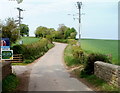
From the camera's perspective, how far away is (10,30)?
36188mm

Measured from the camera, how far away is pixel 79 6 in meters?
39.5

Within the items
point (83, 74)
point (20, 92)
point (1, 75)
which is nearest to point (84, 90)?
point (20, 92)

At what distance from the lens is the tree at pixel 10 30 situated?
3563cm

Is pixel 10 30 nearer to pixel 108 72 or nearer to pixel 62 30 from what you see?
pixel 108 72

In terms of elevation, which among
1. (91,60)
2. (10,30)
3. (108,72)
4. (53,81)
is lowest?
(53,81)

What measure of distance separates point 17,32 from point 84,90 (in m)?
25.9

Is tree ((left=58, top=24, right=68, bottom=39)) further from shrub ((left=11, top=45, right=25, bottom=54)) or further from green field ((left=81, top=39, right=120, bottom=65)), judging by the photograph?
shrub ((left=11, top=45, right=25, bottom=54))

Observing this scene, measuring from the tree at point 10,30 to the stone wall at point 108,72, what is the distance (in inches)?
825

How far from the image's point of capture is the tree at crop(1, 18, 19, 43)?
35.6 m

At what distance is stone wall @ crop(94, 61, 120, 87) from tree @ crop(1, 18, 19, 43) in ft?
68.7

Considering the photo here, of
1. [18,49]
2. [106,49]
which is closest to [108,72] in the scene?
[106,49]

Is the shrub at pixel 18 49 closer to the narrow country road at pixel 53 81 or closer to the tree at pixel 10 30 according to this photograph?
the tree at pixel 10 30

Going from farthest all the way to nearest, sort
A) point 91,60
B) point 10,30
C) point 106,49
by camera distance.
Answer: point 10,30 → point 106,49 → point 91,60

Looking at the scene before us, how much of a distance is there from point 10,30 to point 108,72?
2437cm
